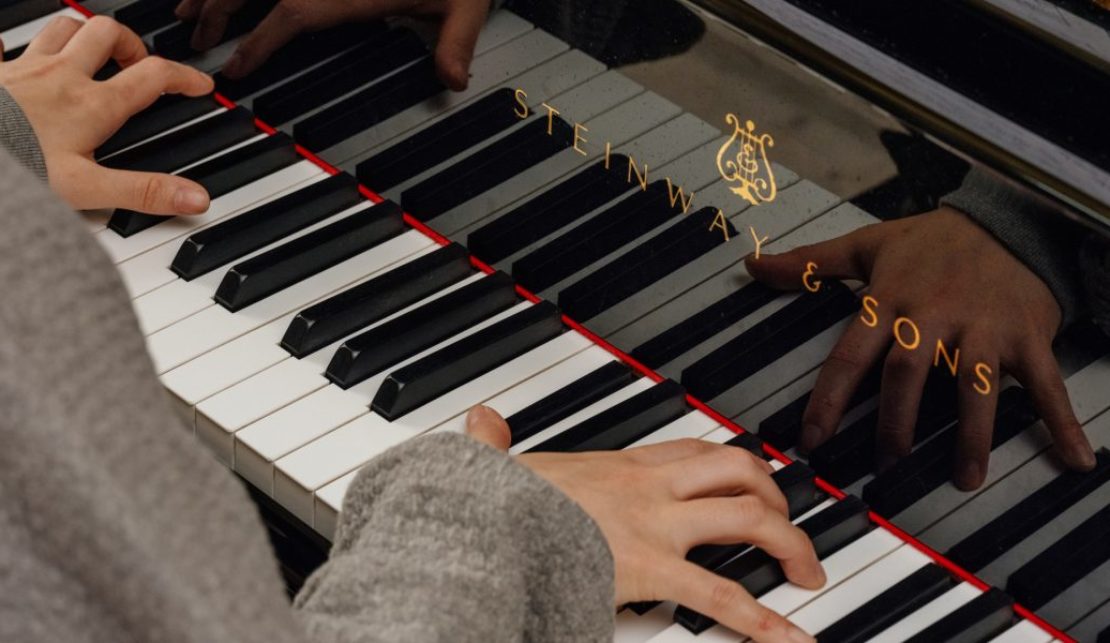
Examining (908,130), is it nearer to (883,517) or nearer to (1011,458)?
(1011,458)

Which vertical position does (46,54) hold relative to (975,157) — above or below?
below

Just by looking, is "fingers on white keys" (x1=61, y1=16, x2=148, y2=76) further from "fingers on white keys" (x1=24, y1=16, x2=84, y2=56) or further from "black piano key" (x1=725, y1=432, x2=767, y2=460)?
"black piano key" (x1=725, y1=432, x2=767, y2=460)

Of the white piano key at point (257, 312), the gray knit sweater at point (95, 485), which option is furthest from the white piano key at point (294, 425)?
the gray knit sweater at point (95, 485)

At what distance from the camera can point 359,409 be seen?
1.70m

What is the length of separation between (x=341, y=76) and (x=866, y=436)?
79 cm

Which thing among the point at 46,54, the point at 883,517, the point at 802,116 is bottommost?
the point at 883,517

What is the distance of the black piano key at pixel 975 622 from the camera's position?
1500 mm

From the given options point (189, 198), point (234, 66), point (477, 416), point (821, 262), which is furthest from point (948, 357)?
point (234, 66)

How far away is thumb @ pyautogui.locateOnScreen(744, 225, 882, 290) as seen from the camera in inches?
58.3

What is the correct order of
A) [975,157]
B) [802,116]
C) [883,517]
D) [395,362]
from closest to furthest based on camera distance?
[975,157], [802,116], [883,517], [395,362]

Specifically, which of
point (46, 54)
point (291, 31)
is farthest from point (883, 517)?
point (46, 54)

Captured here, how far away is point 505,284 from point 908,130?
1.92 feet

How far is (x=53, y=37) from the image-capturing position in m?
2.09

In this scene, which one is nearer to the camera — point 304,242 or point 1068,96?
point 1068,96
